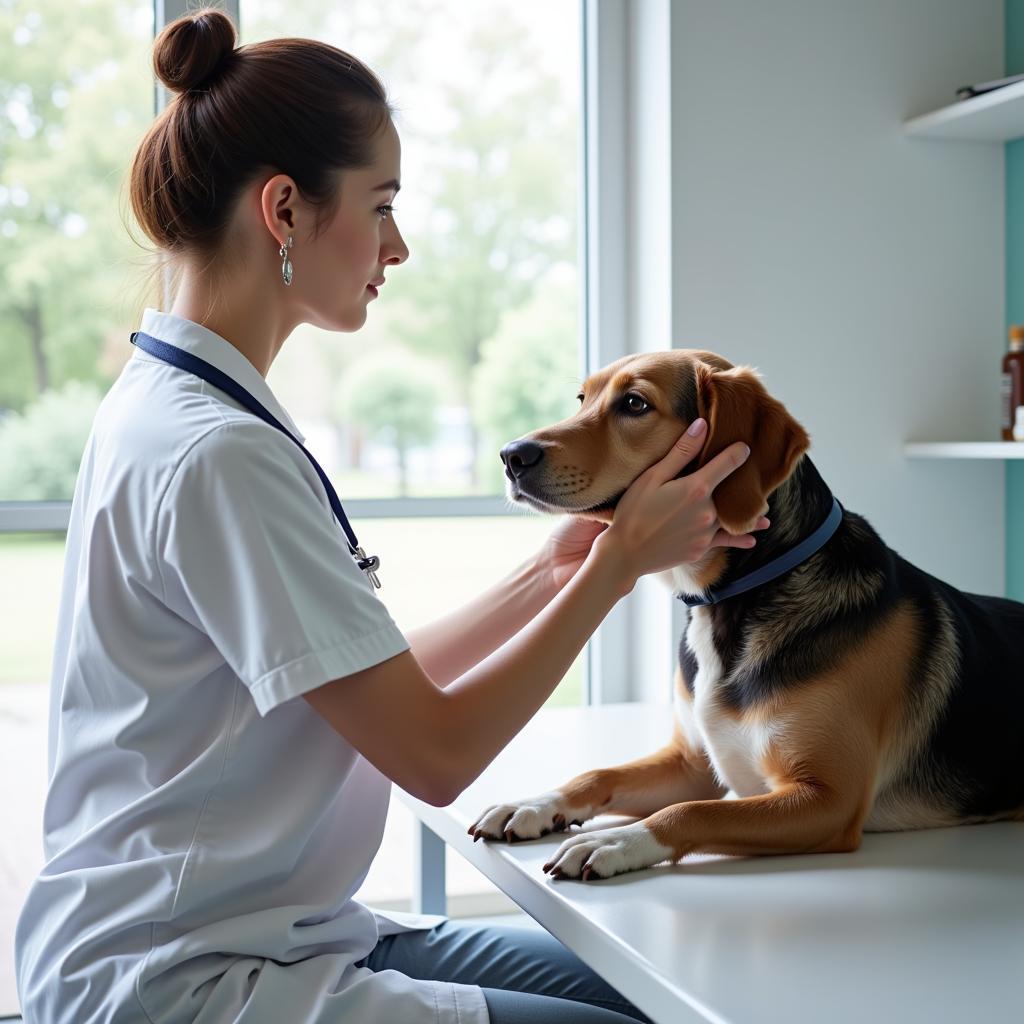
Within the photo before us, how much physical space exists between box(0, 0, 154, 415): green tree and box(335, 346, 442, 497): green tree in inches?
21.4

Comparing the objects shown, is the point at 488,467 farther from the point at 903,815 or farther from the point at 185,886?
the point at 185,886

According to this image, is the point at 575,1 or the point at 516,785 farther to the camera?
the point at 575,1

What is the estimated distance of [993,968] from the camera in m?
0.98

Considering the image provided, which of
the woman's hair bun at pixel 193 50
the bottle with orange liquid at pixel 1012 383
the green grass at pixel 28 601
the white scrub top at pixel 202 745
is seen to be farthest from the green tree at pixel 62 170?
the bottle with orange liquid at pixel 1012 383

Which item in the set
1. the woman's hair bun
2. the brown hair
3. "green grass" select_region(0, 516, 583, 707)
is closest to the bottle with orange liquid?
"green grass" select_region(0, 516, 583, 707)

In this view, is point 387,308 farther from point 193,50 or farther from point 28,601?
point 193,50

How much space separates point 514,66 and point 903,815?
1984 millimetres

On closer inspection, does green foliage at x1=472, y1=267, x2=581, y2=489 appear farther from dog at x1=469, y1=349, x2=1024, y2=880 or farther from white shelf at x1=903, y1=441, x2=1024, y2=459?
dog at x1=469, y1=349, x2=1024, y2=880

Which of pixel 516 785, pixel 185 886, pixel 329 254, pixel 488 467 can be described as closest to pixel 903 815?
pixel 516 785

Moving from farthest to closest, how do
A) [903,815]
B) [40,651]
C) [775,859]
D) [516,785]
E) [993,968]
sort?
[40,651]
[516,785]
[903,815]
[775,859]
[993,968]

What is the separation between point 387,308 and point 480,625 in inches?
49.8

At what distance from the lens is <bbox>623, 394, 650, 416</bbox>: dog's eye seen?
1.49 meters

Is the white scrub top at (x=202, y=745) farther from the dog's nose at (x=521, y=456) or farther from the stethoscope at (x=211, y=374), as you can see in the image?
the dog's nose at (x=521, y=456)

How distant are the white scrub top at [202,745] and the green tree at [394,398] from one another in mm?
1501
